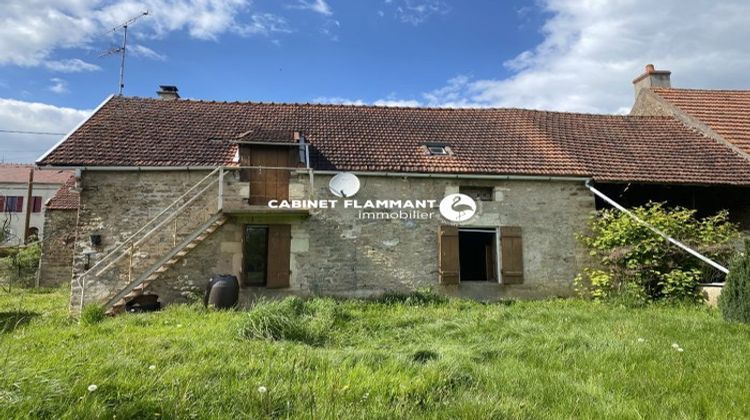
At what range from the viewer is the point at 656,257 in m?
9.48

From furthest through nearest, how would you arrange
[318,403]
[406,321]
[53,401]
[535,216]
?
[535,216], [406,321], [318,403], [53,401]

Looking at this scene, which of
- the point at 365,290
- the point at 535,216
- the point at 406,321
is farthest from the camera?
the point at 535,216

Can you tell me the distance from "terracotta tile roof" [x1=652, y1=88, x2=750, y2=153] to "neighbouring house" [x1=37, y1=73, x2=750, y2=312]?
1.42 metres

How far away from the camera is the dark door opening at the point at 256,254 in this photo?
1028 centimetres

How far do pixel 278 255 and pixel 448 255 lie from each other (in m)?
3.71

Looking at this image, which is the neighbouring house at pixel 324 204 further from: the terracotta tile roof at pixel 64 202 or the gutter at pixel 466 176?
the terracotta tile roof at pixel 64 202

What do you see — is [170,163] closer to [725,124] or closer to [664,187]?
[664,187]

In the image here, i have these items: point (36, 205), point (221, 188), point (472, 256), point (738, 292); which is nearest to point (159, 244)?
point (221, 188)

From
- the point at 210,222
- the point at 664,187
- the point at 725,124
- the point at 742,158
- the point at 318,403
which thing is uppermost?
the point at 725,124

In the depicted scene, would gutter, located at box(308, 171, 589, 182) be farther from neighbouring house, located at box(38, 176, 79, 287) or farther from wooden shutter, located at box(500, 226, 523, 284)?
neighbouring house, located at box(38, 176, 79, 287)

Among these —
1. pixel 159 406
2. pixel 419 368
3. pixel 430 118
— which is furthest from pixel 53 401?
pixel 430 118

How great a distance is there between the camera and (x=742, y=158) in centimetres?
1205

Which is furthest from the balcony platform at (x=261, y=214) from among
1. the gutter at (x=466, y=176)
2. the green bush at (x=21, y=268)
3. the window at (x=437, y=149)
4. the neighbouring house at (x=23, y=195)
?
the neighbouring house at (x=23, y=195)

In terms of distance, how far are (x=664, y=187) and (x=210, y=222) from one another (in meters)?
10.8
